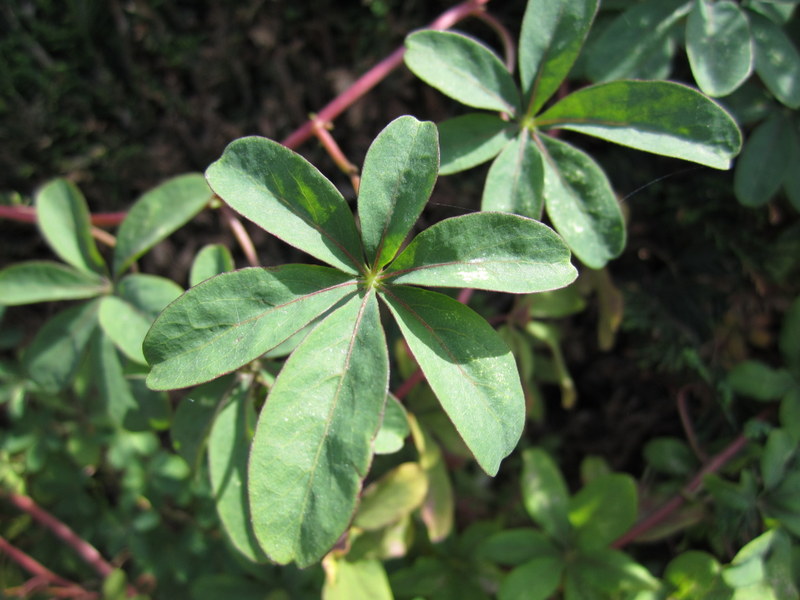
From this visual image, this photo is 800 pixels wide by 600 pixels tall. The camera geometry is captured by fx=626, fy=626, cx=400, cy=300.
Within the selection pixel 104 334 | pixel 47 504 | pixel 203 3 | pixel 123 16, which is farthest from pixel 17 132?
pixel 47 504

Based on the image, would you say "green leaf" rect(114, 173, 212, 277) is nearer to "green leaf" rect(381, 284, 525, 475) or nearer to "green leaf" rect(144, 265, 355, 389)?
"green leaf" rect(144, 265, 355, 389)

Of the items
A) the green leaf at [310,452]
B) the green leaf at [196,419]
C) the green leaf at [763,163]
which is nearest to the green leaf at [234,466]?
the green leaf at [196,419]

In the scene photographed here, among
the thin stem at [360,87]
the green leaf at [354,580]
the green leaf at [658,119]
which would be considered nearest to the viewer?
the green leaf at [658,119]

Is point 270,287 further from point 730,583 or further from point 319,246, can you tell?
point 730,583

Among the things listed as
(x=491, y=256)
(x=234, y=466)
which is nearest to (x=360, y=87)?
(x=491, y=256)

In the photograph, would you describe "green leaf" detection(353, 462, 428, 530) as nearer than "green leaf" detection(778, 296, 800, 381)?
Yes

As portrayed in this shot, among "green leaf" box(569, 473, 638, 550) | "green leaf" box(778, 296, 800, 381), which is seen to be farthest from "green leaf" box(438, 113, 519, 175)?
"green leaf" box(778, 296, 800, 381)

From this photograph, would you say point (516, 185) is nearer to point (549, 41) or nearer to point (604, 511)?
point (549, 41)

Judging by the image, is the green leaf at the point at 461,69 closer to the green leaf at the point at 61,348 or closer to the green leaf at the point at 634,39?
the green leaf at the point at 634,39
